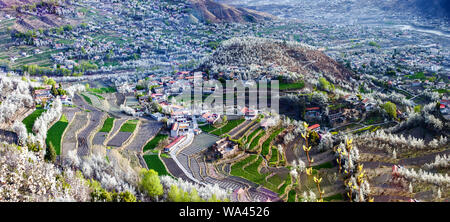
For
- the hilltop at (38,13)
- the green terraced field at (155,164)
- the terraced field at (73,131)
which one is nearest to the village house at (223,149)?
the green terraced field at (155,164)

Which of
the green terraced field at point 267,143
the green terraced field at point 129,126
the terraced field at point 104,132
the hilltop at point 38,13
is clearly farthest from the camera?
the hilltop at point 38,13

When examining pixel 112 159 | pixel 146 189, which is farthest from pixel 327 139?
pixel 112 159

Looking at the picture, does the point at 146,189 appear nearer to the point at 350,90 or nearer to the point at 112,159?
the point at 112,159

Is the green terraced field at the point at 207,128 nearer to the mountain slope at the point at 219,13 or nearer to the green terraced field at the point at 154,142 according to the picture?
the green terraced field at the point at 154,142

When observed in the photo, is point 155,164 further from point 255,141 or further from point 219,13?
point 219,13

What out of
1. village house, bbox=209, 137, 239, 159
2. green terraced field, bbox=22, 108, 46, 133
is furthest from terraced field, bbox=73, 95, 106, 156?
village house, bbox=209, 137, 239, 159

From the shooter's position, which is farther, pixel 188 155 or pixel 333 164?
pixel 188 155

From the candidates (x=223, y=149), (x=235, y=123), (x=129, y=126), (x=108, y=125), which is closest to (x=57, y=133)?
(x=108, y=125)

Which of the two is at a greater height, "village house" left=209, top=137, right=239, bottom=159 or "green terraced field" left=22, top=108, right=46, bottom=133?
"green terraced field" left=22, top=108, right=46, bottom=133

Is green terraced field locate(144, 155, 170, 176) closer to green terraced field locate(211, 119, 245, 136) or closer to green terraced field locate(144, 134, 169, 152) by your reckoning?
green terraced field locate(144, 134, 169, 152)
